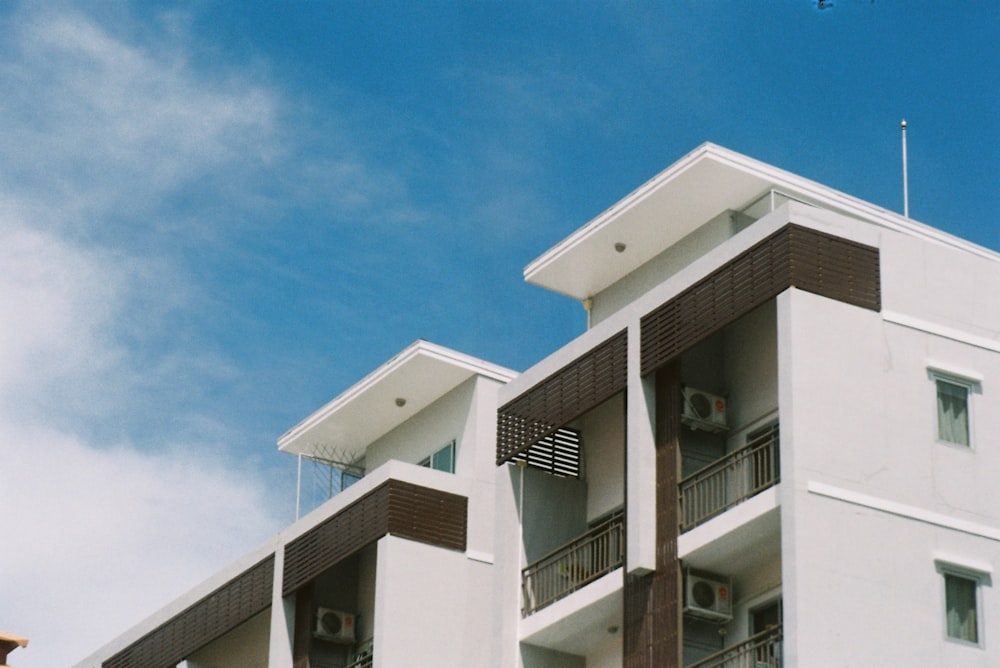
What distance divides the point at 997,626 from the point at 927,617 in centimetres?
118

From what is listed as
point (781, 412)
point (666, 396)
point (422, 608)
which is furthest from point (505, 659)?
point (781, 412)

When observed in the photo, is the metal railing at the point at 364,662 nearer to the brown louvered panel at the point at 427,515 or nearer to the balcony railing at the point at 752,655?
the brown louvered panel at the point at 427,515

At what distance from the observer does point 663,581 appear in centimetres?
3152

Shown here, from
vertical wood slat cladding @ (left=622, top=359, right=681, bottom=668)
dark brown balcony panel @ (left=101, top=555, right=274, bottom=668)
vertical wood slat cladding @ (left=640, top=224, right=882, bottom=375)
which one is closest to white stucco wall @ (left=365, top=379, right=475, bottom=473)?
dark brown balcony panel @ (left=101, top=555, right=274, bottom=668)

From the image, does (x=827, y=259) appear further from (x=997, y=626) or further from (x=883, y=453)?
(x=997, y=626)

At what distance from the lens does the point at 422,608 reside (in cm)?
3656

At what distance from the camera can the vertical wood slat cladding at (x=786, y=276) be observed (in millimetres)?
30406

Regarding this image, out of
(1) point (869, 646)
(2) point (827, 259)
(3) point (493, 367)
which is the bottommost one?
(1) point (869, 646)

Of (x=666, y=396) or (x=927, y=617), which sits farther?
(x=666, y=396)

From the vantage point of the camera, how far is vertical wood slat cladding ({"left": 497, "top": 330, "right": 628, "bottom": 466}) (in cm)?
3366

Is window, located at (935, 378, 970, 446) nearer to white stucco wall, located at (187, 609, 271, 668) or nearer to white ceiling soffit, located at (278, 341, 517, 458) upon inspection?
white ceiling soffit, located at (278, 341, 517, 458)

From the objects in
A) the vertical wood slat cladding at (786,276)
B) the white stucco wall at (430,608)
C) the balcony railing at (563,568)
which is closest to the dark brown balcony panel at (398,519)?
the white stucco wall at (430,608)

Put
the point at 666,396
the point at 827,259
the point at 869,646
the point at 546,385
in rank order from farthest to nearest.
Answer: the point at 546,385 < the point at 666,396 < the point at 827,259 < the point at 869,646

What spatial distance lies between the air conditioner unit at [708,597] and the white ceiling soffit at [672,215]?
19.7ft
